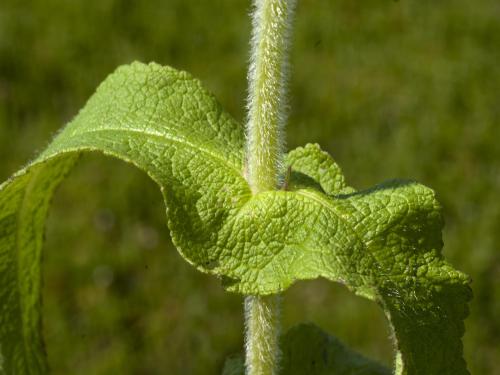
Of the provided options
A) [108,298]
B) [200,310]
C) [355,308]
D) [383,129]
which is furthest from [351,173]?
[108,298]

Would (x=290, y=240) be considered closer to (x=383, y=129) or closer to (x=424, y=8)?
(x=383, y=129)

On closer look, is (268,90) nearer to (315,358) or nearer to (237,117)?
(315,358)

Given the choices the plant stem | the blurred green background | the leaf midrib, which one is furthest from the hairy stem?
the blurred green background

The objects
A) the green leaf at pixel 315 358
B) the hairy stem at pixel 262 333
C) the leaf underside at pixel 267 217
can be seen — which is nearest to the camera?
the leaf underside at pixel 267 217

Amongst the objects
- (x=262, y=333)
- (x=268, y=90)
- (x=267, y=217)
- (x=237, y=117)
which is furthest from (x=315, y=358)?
(x=237, y=117)

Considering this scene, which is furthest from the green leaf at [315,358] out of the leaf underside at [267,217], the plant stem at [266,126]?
the leaf underside at [267,217]

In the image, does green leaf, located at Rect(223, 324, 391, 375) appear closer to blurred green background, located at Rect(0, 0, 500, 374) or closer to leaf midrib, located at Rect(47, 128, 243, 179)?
leaf midrib, located at Rect(47, 128, 243, 179)

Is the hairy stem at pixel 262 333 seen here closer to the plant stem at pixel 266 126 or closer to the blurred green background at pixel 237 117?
the plant stem at pixel 266 126
